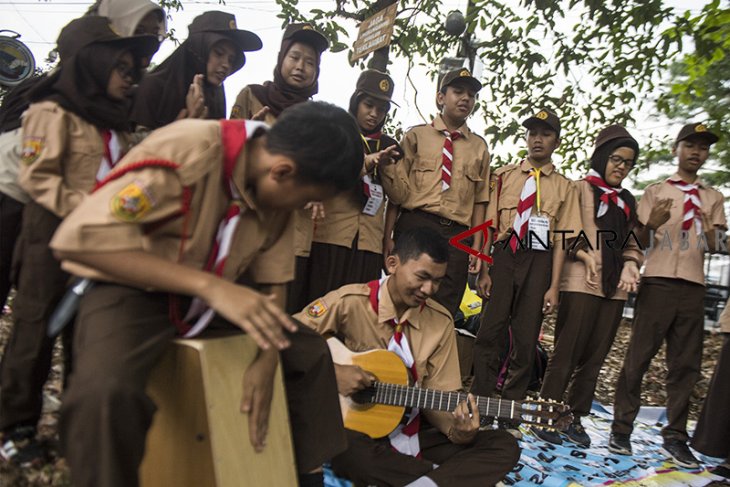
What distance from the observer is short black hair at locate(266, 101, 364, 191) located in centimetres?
175

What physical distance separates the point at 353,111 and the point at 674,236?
2.43 m

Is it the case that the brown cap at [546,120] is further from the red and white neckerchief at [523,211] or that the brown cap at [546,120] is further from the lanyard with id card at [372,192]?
the lanyard with id card at [372,192]

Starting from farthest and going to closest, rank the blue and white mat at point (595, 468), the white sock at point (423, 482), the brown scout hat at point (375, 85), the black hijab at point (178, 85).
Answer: the brown scout hat at point (375, 85), the blue and white mat at point (595, 468), the black hijab at point (178, 85), the white sock at point (423, 482)

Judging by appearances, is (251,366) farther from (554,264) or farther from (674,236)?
(674,236)

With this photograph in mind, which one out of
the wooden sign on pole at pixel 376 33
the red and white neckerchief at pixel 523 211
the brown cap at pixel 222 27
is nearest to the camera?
the brown cap at pixel 222 27

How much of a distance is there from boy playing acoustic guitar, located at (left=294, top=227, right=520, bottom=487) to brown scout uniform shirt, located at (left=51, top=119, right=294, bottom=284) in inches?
52.1

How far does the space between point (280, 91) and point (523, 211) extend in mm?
1874

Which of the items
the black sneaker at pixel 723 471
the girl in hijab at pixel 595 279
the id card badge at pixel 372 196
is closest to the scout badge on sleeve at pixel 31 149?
the id card badge at pixel 372 196

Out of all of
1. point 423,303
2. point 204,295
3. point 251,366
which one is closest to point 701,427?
point 423,303

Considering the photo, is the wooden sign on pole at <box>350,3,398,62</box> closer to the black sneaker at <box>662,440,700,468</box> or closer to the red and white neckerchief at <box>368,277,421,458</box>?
the red and white neckerchief at <box>368,277,421,458</box>

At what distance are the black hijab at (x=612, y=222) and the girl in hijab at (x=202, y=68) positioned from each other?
2549 millimetres

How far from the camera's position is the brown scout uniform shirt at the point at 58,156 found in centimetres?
237

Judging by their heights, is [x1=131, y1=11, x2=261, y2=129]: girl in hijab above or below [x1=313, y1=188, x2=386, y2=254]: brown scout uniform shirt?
above

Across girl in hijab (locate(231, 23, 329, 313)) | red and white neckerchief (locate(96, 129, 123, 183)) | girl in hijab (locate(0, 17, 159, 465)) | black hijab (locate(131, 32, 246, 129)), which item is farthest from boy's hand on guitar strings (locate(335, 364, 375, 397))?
black hijab (locate(131, 32, 246, 129))
